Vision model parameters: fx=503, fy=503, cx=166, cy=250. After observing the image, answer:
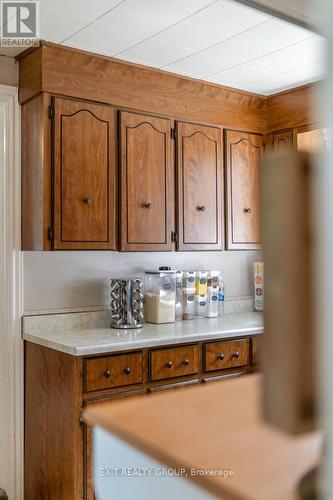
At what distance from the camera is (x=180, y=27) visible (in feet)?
7.99

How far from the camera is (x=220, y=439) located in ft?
1.60

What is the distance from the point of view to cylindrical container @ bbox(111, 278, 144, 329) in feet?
9.33

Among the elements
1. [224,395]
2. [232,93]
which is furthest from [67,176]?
[224,395]

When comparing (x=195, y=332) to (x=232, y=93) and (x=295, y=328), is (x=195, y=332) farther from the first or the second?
(x=295, y=328)

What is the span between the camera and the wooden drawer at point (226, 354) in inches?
108

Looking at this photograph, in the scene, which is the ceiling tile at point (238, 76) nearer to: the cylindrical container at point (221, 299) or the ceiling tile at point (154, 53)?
the ceiling tile at point (154, 53)

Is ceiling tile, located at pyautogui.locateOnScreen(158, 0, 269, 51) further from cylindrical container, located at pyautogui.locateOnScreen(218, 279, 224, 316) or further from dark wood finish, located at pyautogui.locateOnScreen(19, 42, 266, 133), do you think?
cylindrical container, located at pyautogui.locateOnScreen(218, 279, 224, 316)

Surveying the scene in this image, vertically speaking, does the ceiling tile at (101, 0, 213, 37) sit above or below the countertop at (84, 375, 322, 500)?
above

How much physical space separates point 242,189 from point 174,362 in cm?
140

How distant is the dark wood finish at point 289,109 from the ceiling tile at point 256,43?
0.67 metres

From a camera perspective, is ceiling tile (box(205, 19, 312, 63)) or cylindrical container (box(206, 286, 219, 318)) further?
cylindrical container (box(206, 286, 219, 318))

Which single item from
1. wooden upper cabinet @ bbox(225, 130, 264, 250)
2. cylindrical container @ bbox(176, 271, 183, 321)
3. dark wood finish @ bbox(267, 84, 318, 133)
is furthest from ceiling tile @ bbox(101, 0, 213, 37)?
cylindrical container @ bbox(176, 271, 183, 321)

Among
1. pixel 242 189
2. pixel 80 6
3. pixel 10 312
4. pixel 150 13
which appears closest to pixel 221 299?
pixel 242 189

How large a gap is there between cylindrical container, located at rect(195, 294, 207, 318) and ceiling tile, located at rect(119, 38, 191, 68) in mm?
1444
